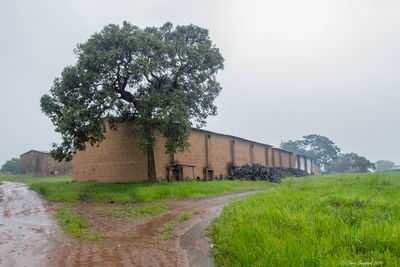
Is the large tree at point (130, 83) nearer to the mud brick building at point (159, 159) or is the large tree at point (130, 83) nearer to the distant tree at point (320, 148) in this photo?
the mud brick building at point (159, 159)

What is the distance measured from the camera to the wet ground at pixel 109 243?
5.16 meters

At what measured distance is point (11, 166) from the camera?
5688cm

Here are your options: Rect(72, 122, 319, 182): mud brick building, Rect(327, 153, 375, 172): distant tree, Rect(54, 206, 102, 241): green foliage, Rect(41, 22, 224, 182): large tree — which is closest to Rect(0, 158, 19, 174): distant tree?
Rect(72, 122, 319, 182): mud brick building

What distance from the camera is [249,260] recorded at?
4.05m

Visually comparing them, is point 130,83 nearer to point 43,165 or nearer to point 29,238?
point 29,238

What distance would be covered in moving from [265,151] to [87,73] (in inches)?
1027

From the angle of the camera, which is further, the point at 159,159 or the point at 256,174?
the point at 256,174

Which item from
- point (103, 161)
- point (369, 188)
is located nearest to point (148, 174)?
point (103, 161)

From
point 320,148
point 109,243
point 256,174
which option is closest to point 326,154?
point 320,148

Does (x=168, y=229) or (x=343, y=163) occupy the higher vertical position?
(x=343, y=163)

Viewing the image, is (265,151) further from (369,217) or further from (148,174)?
(369,217)

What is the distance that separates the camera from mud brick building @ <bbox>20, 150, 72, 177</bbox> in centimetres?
3862

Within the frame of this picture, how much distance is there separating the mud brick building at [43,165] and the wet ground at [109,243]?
31.7 metres

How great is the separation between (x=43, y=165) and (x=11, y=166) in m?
25.2
